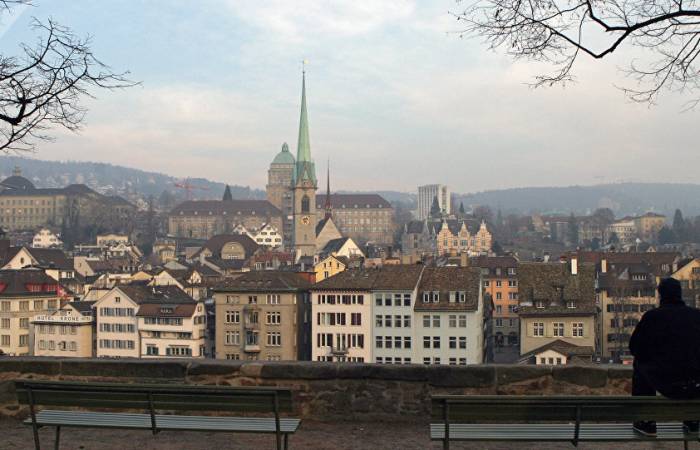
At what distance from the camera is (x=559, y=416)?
730cm

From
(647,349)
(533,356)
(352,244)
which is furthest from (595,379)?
(352,244)

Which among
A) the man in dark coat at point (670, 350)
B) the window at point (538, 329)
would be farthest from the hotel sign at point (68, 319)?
the man in dark coat at point (670, 350)

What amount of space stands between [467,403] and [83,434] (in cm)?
432

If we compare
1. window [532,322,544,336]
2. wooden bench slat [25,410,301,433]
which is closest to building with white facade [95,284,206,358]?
window [532,322,544,336]

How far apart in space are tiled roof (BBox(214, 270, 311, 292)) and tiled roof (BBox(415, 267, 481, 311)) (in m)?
9.32

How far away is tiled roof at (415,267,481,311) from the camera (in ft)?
182

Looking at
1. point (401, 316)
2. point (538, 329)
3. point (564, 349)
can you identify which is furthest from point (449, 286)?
point (564, 349)

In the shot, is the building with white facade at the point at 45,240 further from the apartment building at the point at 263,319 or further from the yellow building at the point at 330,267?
the apartment building at the point at 263,319

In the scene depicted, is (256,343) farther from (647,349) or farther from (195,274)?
(647,349)

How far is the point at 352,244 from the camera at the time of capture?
132250mm

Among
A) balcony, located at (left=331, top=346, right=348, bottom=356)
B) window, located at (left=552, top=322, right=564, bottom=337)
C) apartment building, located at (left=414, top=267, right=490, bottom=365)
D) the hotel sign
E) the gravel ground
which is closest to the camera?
the gravel ground

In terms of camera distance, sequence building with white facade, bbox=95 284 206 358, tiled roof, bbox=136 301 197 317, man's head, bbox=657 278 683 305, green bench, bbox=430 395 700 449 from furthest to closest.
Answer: building with white facade, bbox=95 284 206 358 < tiled roof, bbox=136 301 197 317 < man's head, bbox=657 278 683 305 < green bench, bbox=430 395 700 449

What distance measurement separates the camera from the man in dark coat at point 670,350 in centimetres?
721

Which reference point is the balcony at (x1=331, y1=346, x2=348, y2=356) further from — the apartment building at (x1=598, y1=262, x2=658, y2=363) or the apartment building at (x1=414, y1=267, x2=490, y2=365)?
the apartment building at (x1=598, y1=262, x2=658, y2=363)
